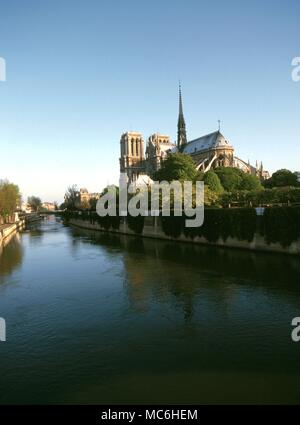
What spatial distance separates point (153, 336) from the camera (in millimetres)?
14086

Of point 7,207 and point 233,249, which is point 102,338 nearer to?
point 233,249

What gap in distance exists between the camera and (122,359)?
12070 millimetres

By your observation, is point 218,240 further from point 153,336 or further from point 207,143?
point 207,143

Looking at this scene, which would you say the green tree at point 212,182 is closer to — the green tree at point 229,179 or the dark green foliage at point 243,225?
the green tree at point 229,179

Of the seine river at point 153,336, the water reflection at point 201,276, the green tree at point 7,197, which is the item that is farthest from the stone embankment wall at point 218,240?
the green tree at point 7,197

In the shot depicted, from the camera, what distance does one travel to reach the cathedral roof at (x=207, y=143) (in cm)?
9862

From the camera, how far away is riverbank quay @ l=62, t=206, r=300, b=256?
3064 centimetres

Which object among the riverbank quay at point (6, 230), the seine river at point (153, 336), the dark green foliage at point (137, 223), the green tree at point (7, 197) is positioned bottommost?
the seine river at point (153, 336)

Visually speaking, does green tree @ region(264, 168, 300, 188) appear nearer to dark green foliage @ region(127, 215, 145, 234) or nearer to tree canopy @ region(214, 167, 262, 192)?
tree canopy @ region(214, 167, 262, 192)

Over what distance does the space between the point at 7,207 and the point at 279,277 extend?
71787mm

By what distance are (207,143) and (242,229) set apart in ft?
234

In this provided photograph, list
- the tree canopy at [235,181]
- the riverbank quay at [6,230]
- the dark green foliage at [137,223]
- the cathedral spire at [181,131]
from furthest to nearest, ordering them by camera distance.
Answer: the cathedral spire at [181,131]
the tree canopy at [235,181]
the dark green foliage at [137,223]
the riverbank quay at [6,230]

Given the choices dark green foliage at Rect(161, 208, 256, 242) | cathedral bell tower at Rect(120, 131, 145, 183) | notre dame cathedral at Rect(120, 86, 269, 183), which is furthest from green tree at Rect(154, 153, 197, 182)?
cathedral bell tower at Rect(120, 131, 145, 183)
